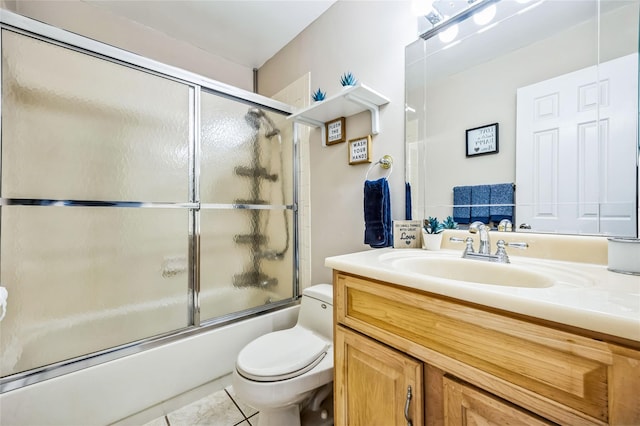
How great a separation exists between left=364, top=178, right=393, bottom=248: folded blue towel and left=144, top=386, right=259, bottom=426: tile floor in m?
1.08

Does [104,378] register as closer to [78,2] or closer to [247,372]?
[247,372]

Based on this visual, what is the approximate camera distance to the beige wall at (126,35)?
1508 millimetres

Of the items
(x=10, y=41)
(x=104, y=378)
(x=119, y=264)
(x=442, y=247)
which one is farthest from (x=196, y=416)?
(x=10, y=41)

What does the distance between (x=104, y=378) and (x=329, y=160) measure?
1.60 m

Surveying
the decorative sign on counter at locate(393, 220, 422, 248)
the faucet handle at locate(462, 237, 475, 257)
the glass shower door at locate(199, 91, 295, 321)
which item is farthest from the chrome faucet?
the glass shower door at locate(199, 91, 295, 321)

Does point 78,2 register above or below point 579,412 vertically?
above

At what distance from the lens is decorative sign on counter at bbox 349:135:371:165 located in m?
1.42

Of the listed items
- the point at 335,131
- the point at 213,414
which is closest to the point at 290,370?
the point at 213,414

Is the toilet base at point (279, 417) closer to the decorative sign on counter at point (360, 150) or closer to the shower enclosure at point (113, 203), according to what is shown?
the shower enclosure at point (113, 203)

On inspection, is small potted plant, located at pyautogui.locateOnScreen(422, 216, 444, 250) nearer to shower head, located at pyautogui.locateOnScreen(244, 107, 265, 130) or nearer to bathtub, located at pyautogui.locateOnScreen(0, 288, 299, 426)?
bathtub, located at pyautogui.locateOnScreen(0, 288, 299, 426)

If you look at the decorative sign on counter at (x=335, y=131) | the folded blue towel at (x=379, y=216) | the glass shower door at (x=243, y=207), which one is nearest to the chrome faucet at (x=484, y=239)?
the folded blue towel at (x=379, y=216)

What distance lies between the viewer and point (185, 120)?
149 cm

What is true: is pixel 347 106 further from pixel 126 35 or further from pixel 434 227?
pixel 126 35

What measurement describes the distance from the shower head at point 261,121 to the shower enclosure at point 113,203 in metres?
0.02
